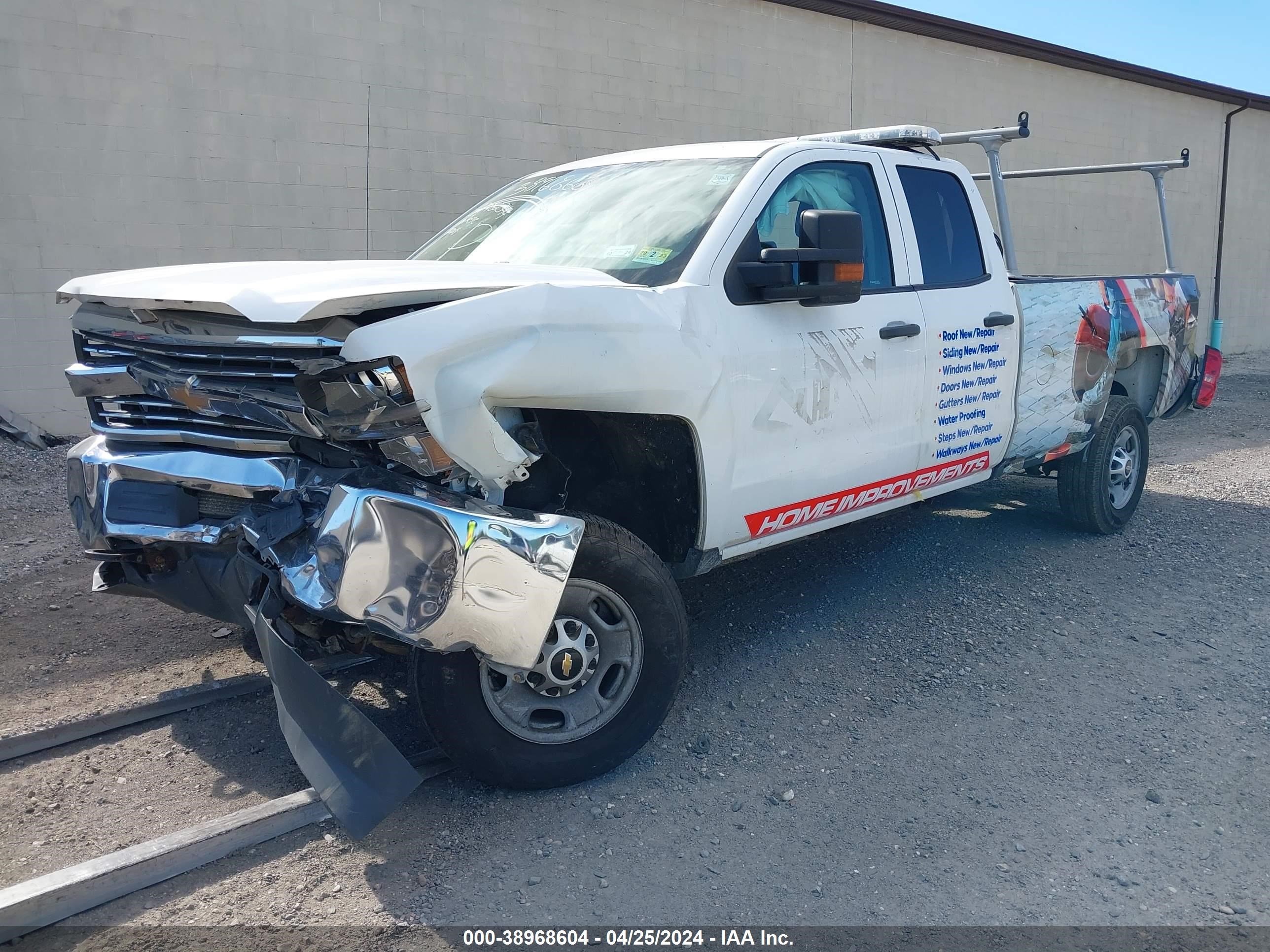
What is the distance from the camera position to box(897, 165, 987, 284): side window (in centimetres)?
493

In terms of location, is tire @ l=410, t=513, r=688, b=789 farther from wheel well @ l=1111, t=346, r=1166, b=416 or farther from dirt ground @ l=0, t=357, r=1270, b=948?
wheel well @ l=1111, t=346, r=1166, b=416

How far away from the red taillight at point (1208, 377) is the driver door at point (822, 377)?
149 inches

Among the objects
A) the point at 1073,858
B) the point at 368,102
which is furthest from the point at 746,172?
the point at 368,102

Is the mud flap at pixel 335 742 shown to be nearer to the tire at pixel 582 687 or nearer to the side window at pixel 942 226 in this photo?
the tire at pixel 582 687

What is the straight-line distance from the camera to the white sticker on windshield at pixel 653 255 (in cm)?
384

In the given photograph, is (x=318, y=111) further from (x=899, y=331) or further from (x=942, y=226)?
(x=899, y=331)

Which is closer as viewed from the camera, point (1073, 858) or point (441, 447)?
point (441, 447)

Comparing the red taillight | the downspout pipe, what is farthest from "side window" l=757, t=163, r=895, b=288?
the downspout pipe

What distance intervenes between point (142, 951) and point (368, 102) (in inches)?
326

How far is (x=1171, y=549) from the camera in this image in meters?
6.28

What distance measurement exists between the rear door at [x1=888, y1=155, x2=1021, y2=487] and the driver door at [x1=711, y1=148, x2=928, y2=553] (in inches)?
5.4

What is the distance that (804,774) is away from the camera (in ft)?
11.9

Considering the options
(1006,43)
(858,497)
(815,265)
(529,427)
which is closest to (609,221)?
(815,265)

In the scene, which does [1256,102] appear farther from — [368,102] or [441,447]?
[441,447]
